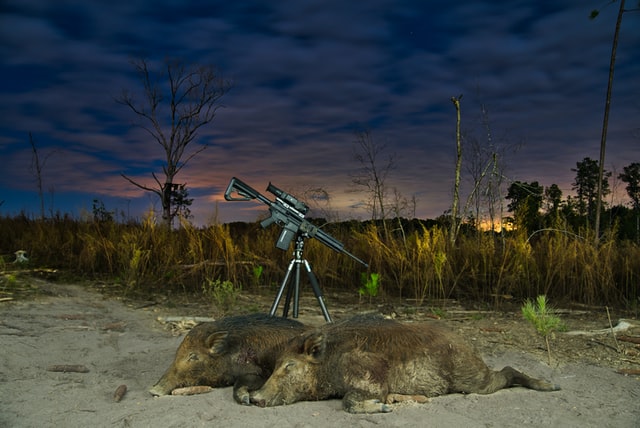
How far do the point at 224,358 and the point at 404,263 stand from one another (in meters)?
5.92

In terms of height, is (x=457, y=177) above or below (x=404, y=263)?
above

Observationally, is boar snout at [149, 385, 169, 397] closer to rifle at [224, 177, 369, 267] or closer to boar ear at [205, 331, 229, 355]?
boar ear at [205, 331, 229, 355]

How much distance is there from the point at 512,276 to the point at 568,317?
1.24 metres

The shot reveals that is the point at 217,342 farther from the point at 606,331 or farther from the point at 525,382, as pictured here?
the point at 606,331

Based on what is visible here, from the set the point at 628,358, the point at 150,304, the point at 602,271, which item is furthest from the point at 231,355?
the point at 602,271

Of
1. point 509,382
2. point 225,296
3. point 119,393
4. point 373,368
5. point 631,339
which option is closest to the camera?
point 373,368

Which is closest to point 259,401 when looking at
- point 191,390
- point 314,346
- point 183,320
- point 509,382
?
point 314,346

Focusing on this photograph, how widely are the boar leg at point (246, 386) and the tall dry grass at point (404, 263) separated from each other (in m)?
4.87

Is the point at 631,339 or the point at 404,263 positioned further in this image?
the point at 404,263

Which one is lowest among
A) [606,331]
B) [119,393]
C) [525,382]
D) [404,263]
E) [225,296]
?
[119,393]

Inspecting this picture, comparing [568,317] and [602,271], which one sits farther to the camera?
[602,271]

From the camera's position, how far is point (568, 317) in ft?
27.4

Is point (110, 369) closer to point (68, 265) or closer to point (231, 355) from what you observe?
point (231, 355)

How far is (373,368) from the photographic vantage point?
402 centimetres
